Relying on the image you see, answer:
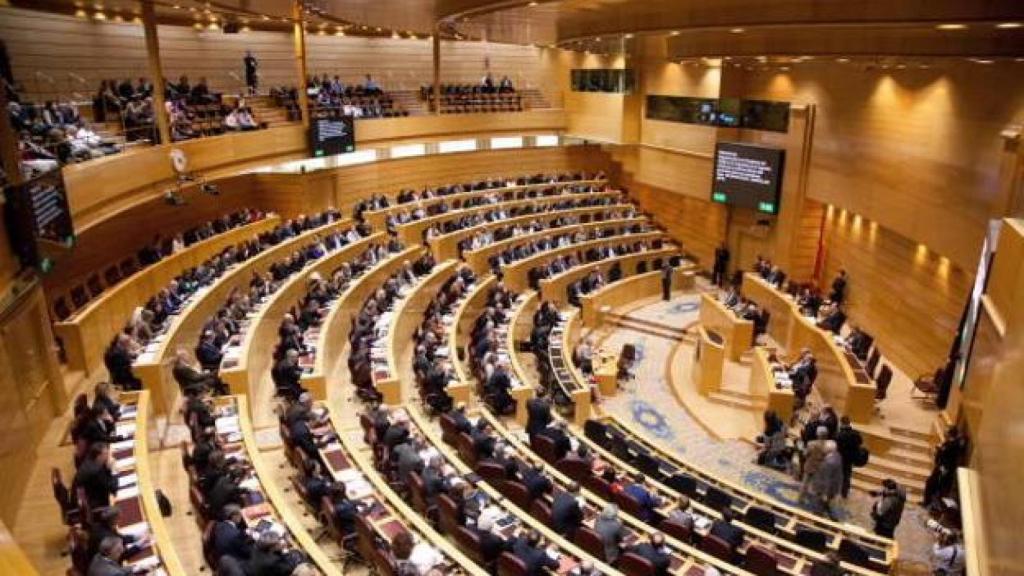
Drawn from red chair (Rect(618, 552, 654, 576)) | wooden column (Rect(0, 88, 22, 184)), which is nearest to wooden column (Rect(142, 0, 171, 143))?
wooden column (Rect(0, 88, 22, 184))

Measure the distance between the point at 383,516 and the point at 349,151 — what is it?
11.9 m

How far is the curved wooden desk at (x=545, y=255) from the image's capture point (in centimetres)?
1750

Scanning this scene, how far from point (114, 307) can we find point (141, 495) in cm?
523

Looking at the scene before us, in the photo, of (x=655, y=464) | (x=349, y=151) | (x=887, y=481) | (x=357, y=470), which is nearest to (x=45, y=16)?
(x=349, y=151)

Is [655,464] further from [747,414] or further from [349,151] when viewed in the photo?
[349,151]

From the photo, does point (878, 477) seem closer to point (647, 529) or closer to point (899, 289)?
point (899, 289)

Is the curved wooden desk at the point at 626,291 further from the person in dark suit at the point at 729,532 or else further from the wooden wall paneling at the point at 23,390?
the wooden wall paneling at the point at 23,390

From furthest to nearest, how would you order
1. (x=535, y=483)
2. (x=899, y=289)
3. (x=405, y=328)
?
(x=899, y=289)
(x=405, y=328)
(x=535, y=483)

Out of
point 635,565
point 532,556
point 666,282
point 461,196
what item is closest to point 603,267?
point 666,282

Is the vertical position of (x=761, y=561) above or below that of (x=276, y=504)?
below

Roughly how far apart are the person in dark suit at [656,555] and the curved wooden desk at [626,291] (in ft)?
32.8

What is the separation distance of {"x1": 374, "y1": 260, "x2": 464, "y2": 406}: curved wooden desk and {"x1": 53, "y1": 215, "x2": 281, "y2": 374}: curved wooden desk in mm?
3969

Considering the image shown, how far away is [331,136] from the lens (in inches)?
675

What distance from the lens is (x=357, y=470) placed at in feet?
27.3
